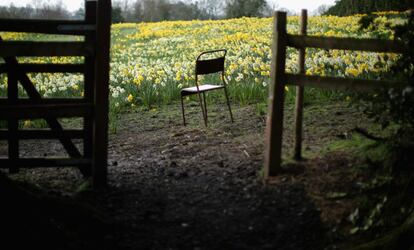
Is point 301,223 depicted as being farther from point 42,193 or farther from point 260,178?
point 42,193

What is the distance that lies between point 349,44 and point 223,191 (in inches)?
72.0

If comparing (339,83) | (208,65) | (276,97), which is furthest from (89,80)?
(208,65)

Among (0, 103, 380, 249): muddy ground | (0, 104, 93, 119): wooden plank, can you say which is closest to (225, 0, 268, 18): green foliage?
(0, 103, 380, 249): muddy ground

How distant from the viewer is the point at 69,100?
20.3 feet

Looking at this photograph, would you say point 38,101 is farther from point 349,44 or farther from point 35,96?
point 349,44

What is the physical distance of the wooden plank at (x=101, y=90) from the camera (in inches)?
207

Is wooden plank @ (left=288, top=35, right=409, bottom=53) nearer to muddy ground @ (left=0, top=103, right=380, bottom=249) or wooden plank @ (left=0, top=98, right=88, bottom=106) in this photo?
muddy ground @ (left=0, top=103, right=380, bottom=249)

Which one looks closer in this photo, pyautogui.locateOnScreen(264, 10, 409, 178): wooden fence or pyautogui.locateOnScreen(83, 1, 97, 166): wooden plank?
pyautogui.locateOnScreen(264, 10, 409, 178): wooden fence

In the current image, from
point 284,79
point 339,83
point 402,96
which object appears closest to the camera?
point 402,96

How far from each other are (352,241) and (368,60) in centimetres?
631

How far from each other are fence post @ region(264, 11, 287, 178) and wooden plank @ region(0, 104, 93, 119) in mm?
1758

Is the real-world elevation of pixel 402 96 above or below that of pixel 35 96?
above

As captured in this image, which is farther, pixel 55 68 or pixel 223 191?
pixel 55 68

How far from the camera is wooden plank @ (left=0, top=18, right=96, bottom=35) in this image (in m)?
5.70
